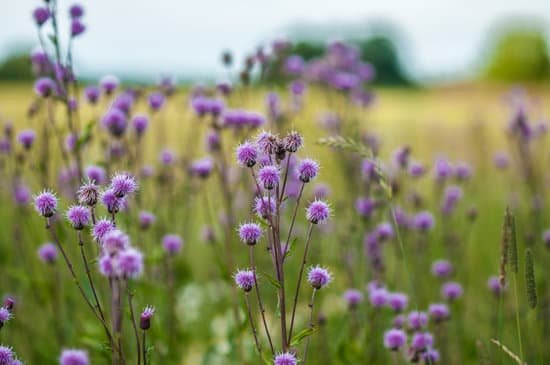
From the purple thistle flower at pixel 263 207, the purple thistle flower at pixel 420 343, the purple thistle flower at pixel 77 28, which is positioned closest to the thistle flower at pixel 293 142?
the purple thistle flower at pixel 263 207

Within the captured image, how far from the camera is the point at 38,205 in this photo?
67.9 inches

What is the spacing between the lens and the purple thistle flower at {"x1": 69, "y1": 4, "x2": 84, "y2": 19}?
2781mm

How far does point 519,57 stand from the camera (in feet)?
115

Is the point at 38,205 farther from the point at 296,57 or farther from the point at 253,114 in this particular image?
the point at 296,57

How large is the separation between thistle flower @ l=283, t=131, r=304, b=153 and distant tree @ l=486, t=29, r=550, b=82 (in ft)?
111

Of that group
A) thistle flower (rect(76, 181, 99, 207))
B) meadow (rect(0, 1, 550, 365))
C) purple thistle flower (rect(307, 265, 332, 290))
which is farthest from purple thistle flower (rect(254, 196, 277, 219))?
thistle flower (rect(76, 181, 99, 207))

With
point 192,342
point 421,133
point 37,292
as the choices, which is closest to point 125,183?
point 37,292

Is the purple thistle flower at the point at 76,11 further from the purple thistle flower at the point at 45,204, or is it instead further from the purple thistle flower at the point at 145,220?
the purple thistle flower at the point at 45,204

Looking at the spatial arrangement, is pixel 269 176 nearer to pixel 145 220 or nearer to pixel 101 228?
pixel 101 228

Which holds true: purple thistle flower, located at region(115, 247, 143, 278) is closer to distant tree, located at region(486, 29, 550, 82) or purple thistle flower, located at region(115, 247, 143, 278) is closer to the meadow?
the meadow

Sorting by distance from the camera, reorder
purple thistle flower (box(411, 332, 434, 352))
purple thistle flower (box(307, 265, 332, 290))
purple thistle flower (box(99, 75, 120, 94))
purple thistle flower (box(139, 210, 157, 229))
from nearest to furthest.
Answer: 1. purple thistle flower (box(307, 265, 332, 290))
2. purple thistle flower (box(411, 332, 434, 352))
3. purple thistle flower (box(139, 210, 157, 229))
4. purple thistle flower (box(99, 75, 120, 94))

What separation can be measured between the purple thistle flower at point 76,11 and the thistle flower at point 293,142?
148cm

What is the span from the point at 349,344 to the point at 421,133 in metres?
8.12

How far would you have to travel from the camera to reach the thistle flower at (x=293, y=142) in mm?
1745
